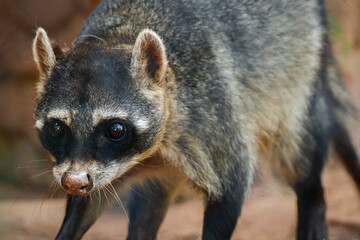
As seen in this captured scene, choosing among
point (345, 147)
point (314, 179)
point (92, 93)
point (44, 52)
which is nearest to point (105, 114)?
point (92, 93)

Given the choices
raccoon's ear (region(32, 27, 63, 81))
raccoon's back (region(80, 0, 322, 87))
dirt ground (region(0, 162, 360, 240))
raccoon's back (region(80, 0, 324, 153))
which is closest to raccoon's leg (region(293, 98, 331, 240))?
raccoon's back (region(80, 0, 324, 153))

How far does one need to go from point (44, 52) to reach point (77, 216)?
4.55ft

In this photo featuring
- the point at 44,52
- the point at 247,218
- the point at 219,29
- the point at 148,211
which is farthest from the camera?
the point at 247,218

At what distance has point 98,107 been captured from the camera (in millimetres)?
4672

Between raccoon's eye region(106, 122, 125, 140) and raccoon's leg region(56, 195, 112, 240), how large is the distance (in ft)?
3.46

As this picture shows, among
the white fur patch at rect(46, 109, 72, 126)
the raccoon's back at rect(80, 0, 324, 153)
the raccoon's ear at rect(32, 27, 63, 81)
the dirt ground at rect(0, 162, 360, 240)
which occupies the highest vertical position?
the raccoon's ear at rect(32, 27, 63, 81)

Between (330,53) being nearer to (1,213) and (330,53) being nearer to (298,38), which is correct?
(298,38)

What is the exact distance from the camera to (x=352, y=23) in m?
10.6

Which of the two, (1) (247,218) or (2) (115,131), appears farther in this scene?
(1) (247,218)

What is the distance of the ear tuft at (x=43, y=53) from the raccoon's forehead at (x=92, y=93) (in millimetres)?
78

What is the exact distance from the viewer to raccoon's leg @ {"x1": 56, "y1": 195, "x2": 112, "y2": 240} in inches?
217

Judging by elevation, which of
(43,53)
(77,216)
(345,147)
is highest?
(43,53)

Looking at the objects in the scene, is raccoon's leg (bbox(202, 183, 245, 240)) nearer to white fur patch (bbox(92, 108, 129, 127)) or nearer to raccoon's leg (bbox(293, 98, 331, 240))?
white fur patch (bbox(92, 108, 129, 127))

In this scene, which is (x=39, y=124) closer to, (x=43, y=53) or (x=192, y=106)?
(x=43, y=53)
